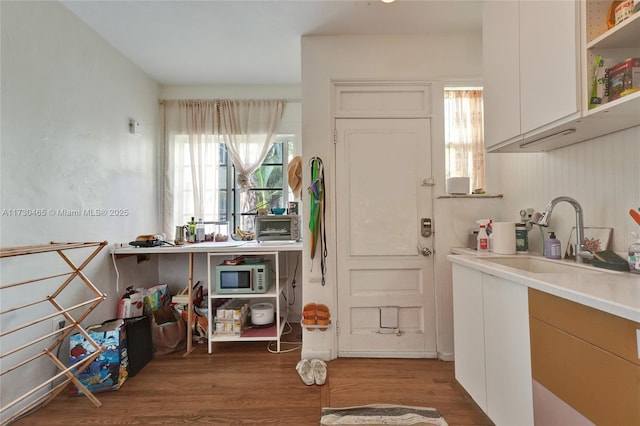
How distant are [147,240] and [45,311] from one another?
0.83m

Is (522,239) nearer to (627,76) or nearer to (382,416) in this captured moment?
(627,76)

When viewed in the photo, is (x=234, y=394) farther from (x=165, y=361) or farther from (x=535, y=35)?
(x=535, y=35)

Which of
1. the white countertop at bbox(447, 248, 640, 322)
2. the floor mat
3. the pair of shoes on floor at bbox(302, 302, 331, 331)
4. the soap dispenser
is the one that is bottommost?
the floor mat

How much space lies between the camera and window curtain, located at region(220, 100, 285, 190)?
10.3 ft

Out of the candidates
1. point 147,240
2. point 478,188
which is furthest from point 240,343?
point 478,188

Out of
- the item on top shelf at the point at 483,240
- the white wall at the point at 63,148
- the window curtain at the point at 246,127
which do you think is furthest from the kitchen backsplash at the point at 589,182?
the white wall at the point at 63,148

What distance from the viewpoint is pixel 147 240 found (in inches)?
99.0

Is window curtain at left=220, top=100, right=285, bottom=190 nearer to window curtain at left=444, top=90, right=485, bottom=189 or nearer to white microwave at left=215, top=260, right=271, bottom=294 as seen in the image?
white microwave at left=215, top=260, right=271, bottom=294

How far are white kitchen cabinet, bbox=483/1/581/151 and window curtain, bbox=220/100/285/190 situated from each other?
212 centimetres

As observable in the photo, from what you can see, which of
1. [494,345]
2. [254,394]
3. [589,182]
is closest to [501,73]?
[589,182]

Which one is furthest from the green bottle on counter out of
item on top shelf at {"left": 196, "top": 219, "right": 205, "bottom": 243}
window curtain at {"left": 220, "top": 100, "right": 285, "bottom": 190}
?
window curtain at {"left": 220, "top": 100, "right": 285, "bottom": 190}

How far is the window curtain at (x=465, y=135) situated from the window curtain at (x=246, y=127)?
1792 mm

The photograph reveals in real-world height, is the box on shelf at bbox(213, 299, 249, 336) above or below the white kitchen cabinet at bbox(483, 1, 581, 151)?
below

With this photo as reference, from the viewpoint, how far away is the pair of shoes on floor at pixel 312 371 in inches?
76.9
